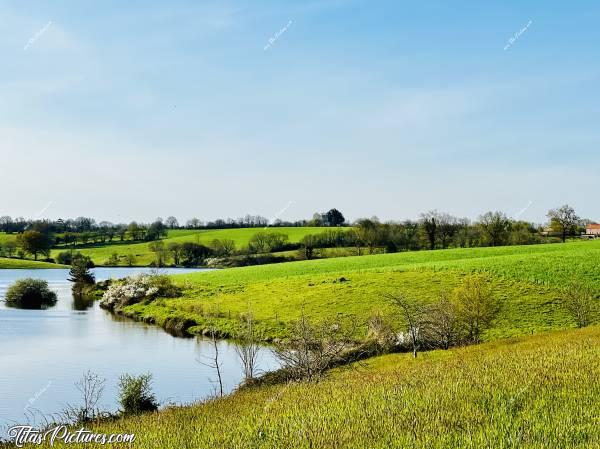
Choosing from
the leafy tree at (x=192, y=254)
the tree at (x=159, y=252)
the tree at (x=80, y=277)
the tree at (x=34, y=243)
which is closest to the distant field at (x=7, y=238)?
the tree at (x=34, y=243)

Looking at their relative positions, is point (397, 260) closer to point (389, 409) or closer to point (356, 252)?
point (356, 252)

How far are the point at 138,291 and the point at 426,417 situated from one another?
6591 cm

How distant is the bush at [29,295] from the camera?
238 feet

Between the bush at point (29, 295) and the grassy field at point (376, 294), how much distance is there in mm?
15885

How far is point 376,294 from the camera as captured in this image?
2040 inches

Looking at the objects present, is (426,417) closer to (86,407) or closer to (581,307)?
(86,407)

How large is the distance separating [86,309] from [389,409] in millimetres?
65618

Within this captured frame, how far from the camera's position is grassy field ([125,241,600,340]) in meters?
44.2

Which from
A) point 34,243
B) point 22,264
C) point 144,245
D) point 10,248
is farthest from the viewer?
point 144,245

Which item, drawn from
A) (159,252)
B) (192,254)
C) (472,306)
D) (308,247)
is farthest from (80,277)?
(472,306)

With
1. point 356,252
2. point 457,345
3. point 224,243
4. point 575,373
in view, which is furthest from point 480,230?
point 575,373

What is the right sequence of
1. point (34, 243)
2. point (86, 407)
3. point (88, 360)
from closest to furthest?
1. point (86, 407)
2. point (88, 360)
3. point (34, 243)

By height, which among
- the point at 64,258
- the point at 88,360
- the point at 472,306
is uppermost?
the point at 64,258

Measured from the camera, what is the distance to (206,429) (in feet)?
28.1
